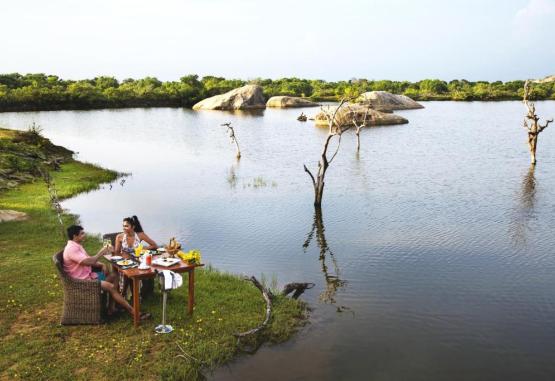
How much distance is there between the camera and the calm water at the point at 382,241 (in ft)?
37.3

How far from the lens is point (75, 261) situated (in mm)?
10797

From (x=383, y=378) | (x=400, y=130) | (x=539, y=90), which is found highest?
(x=539, y=90)

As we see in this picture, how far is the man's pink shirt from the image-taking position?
1075 cm

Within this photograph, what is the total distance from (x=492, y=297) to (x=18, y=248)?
592 inches

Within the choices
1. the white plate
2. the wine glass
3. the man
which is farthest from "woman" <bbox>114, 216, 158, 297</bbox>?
the white plate

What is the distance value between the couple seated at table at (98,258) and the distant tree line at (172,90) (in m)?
70.7

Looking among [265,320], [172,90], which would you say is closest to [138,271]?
[265,320]

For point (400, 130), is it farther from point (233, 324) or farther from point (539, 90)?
point (539, 90)

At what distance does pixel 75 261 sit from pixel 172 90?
115 metres

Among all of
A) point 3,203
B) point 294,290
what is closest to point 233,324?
point 294,290

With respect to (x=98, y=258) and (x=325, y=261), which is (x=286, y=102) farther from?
(x=98, y=258)

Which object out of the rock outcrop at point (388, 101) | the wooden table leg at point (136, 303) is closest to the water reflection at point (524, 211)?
the wooden table leg at point (136, 303)

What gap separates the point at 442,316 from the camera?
1342 centimetres

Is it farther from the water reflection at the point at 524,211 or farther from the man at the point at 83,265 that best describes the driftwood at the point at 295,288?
the water reflection at the point at 524,211
